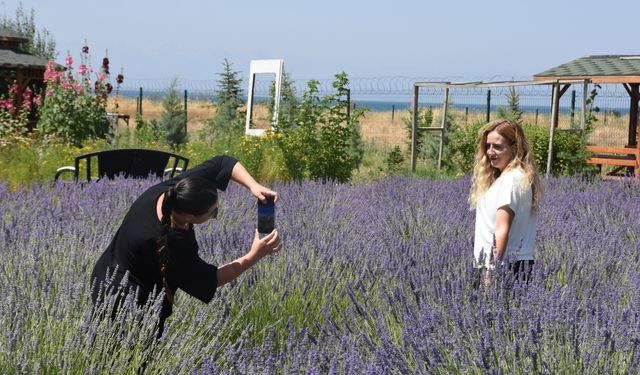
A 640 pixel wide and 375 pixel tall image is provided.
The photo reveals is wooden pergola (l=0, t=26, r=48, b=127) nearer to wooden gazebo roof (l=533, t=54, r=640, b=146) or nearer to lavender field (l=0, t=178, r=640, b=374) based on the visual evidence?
wooden gazebo roof (l=533, t=54, r=640, b=146)

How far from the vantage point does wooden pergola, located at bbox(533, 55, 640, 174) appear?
14.2 metres

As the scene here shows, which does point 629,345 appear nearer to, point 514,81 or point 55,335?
point 55,335

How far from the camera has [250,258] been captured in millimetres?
3217

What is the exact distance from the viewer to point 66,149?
35.6 ft

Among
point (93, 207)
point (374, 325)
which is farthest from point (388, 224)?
point (374, 325)

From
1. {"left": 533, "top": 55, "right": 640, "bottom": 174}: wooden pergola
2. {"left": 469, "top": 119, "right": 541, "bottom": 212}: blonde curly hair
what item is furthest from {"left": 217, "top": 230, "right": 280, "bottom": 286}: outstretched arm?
{"left": 533, "top": 55, "right": 640, "bottom": 174}: wooden pergola

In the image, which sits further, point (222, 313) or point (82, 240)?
point (82, 240)

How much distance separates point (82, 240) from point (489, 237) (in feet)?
7.06

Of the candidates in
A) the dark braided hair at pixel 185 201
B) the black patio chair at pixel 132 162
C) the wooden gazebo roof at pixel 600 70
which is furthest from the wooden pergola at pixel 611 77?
the dark braided hair at pixel 185 201

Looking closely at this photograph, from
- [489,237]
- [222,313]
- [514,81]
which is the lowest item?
[222,313]

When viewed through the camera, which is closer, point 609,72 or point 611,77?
point 611,77

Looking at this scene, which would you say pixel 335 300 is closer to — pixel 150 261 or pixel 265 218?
pixel 265 218

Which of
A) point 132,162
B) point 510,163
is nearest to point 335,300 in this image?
point 510,163

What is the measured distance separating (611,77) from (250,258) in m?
13.1
